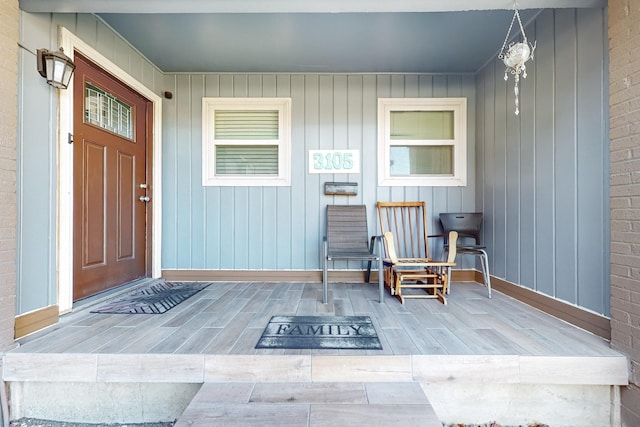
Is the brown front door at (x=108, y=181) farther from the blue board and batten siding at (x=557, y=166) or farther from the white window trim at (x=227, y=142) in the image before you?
the blue board and batten siding at (x=557, y=166)

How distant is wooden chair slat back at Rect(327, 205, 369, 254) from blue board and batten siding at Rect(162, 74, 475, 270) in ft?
0.57

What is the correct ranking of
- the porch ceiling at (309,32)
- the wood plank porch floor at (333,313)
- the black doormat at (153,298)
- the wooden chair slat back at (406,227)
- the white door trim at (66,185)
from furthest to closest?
the wooden chair slat back at (406,227) < the black doormat at (153,298) < the white door trim at (66,185) < the porch ceiling at (309,32) < the wood plank porch floor at (333,313)

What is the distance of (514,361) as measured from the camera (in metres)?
1.50

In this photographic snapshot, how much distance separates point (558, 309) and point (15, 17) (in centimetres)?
391

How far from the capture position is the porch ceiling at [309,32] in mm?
1776

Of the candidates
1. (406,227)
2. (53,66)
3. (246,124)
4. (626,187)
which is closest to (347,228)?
(406,227)

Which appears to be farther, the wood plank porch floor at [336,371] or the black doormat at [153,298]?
the black doormat at [153,298]

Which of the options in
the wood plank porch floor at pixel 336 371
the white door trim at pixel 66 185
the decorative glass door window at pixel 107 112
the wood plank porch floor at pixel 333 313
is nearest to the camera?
the wood plank porch floor at pixel 336 371

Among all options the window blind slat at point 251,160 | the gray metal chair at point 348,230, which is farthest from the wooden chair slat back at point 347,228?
the window blind slat at point 251,160

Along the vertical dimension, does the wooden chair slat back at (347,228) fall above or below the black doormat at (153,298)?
above

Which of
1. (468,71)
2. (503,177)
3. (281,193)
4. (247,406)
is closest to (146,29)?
(281,193)

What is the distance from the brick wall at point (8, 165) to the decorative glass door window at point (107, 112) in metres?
0.74

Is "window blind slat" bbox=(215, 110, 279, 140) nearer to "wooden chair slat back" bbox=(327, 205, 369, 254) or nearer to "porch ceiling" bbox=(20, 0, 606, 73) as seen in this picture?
"porch ceiling" bbox=(20, 0, 606, 73)

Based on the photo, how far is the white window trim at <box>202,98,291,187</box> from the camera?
3299 millimetres
